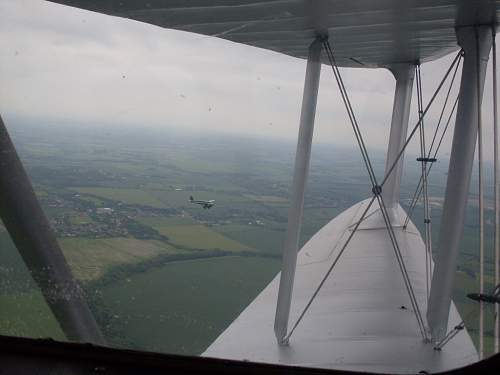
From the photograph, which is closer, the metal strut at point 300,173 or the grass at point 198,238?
the metal strut at point 300,173

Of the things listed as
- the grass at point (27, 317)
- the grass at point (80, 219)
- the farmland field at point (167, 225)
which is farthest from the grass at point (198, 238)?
the grass at point (27, 317)

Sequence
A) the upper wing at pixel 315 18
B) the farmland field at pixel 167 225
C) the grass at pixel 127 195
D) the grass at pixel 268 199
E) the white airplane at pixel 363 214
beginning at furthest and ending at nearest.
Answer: the grass at pixel 268 199, the grass at pixel 127 195, the upper wing at pixel 315 18, the farmland field at pixel 167 225, the white airplane at pixel 363 214

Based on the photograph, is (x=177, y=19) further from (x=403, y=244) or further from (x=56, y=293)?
(x=403, y=244)

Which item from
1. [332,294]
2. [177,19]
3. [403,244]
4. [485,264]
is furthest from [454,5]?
[403,244]

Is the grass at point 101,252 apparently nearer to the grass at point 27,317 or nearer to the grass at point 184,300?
the grass at point 184,300

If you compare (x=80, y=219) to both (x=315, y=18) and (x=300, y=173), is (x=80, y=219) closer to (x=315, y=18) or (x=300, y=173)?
(x=300, y=173)

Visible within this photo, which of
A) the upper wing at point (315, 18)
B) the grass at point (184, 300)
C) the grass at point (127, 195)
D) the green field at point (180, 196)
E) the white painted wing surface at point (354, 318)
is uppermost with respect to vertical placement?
the upper wing at point (315, 18)
